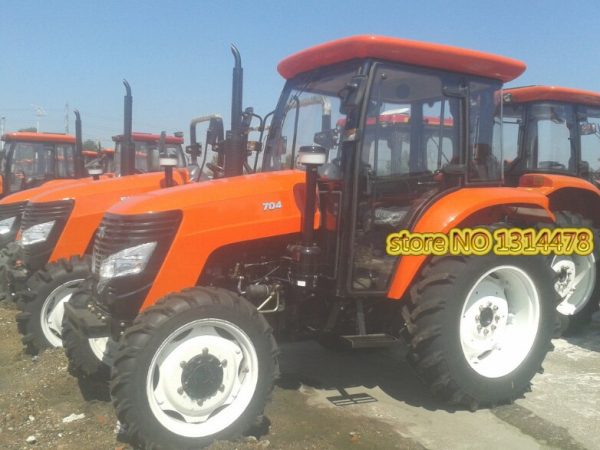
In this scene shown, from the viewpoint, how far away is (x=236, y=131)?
4.33m

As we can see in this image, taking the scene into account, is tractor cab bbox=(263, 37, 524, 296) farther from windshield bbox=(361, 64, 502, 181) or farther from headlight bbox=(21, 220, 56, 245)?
headlight bbox=(21, 220, 56, 245)

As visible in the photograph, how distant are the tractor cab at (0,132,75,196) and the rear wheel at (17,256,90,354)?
5.66 meters

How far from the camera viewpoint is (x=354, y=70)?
12.6 feet

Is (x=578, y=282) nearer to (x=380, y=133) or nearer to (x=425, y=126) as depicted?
(x=425, y=126)

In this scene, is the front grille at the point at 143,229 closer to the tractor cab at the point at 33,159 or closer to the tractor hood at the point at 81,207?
the tractor hood at the point at 81,207

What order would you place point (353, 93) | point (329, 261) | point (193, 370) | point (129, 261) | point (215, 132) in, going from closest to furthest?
point (193, 370)
point (129, 261)
point (353, 93)
point (329, 261)
point (215, 132)

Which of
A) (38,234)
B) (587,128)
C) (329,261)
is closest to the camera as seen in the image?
(329,261)

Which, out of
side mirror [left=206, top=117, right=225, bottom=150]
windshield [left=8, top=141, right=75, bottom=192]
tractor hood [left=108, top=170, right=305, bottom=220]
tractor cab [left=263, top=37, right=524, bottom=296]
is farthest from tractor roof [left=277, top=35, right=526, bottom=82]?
windshield [left=8, top=141, right=75, bottom=192]

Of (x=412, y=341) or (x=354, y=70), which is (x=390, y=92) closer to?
(x=354, y=70)

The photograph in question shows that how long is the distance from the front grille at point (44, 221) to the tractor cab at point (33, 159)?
496 cm

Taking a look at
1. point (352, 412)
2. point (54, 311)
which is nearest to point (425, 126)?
point (352, 412)

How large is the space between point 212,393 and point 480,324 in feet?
6.33

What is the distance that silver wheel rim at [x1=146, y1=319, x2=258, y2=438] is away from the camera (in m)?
3.22

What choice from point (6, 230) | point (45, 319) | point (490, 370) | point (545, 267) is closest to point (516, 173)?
point (545, 267)
